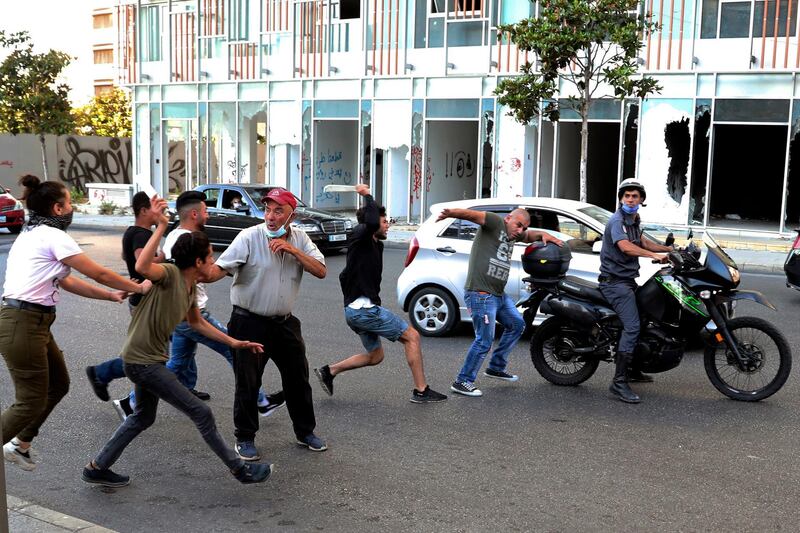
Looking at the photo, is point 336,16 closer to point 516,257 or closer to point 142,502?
point 516,257

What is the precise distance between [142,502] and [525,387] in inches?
145

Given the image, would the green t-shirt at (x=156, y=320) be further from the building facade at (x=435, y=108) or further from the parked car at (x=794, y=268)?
the building facade at (x=435, y=108)

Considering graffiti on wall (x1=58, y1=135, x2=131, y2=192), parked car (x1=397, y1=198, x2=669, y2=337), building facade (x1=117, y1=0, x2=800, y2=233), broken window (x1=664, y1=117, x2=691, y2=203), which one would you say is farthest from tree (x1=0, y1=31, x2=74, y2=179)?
parked car (x1=397, y1=198, x2=669, y2=337)

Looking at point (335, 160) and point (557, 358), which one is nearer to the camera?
point (557, 358)

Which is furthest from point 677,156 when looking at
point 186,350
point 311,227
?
point 186,350

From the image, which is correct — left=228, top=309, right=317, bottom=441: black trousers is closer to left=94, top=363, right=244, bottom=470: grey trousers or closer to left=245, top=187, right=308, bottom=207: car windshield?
left=94, top=363, right=244, bottom=470: grey trousers

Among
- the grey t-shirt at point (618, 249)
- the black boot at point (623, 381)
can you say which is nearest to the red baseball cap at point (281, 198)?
the grey t-shirt at point (618, 249)

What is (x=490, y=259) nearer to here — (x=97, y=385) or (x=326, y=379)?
(x=326, y=379)

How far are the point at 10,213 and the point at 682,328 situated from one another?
20.5m

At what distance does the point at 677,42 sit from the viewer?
22.8 m

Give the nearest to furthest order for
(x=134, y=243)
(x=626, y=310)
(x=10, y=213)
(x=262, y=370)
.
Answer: (x=262, y=370) < (x=134, y=243) < (x=626, y=310) < (x=10, y=213)

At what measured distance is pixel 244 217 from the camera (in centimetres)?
1944

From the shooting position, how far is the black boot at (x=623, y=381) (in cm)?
743

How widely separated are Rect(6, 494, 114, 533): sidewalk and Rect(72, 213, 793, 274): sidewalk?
1460 centimetres
